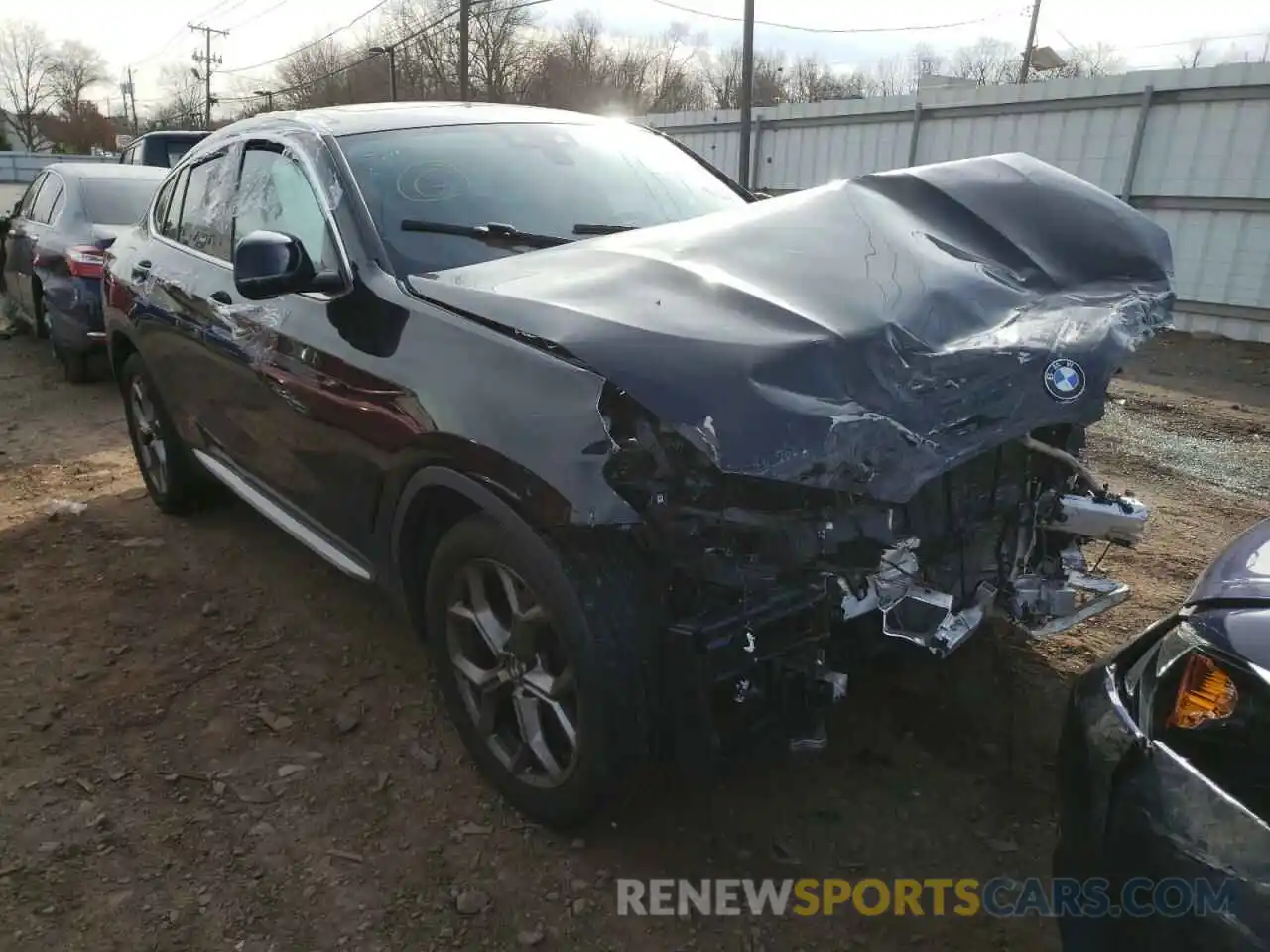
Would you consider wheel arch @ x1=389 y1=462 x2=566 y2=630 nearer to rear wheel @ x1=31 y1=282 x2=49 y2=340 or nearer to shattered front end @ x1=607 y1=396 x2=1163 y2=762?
shattered front end @ x1=607 y1=396 x2=1163 y2=762

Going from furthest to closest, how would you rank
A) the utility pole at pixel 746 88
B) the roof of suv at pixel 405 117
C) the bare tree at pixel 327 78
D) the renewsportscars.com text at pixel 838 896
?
the bare tree at pixel 327 78
the utility pole at pixel 746 88
the roof of suv at pixel 405 117
the renewsportscars.com text at pixel 838 896

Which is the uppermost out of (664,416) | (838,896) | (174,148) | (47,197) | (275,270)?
(174,148)

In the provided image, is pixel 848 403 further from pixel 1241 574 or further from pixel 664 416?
pixel 1241 574

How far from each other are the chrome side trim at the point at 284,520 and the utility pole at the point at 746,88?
1176cm

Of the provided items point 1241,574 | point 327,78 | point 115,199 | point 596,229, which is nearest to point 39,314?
point 115,199

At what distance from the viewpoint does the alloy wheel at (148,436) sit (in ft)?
15.1

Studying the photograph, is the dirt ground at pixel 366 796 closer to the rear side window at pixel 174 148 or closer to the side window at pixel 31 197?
the side window at pixel 31 197

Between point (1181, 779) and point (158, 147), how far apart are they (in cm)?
1456

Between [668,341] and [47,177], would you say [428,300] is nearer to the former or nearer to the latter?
[668,341]

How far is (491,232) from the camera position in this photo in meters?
2.96

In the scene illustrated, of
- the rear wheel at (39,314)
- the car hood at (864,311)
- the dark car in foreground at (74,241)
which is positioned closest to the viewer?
the car hood at (864,311)

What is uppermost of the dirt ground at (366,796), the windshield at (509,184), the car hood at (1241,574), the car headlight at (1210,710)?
the windshield at (509,184)

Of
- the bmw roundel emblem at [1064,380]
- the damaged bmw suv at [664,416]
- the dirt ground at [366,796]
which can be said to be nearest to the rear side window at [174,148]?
the dirt ground at [366,796]

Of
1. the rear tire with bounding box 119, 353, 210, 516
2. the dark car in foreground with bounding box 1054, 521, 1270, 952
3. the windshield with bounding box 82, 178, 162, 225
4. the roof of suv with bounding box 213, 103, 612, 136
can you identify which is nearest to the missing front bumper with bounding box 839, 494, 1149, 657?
the dark car in foreground with bounding box 1054, 521, 1270, 952
